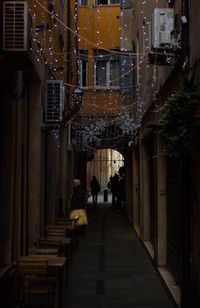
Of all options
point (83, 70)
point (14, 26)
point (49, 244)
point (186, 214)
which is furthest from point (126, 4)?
point (14, 26)

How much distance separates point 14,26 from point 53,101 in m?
Result: 5.60

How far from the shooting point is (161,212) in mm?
12594

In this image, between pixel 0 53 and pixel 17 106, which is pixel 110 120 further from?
pixel 0 53

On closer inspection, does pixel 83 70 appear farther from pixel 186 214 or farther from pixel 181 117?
pixel 181 117

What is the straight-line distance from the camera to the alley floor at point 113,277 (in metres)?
10.0

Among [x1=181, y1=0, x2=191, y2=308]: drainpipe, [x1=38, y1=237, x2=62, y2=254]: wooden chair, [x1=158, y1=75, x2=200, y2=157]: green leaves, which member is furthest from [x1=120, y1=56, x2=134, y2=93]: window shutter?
[x1=158, y1=75, x2=200, y2=157]: green leaves

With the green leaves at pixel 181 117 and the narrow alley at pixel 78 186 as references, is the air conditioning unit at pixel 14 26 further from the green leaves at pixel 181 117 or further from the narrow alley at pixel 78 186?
the green leaves at pixel 181 117

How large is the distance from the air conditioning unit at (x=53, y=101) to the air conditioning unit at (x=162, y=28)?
12.6ft

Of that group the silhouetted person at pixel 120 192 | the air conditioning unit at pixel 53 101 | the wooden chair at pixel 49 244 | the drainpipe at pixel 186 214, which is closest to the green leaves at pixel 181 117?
the drainpipe at pixel 186 214

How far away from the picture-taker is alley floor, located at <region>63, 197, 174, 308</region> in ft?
32.8

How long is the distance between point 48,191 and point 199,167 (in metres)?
8.63

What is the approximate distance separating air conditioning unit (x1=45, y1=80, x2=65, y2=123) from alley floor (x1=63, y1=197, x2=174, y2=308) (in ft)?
10.8

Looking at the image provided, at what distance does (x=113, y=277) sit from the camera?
12242 millimetres

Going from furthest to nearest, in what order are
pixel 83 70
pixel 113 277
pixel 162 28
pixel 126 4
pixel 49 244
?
pixel 83 70 → pixel 126 4 → pixel 113 277 → pixel 49 244 → pixel 162 28
